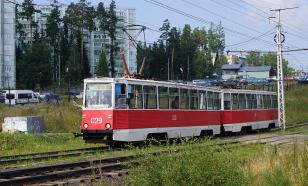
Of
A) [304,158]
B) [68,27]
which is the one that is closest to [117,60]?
[68,27]

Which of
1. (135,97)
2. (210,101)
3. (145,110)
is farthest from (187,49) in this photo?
(135,97)

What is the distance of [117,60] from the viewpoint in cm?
11569

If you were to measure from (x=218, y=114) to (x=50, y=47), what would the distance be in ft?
256

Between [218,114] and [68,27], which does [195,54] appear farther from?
[218,114]

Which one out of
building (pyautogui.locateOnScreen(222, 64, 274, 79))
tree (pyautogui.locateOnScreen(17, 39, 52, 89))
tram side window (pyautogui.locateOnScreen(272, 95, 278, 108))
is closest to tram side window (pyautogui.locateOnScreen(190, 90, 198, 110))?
tram side window (pyautogui.locateOnScreen(272, 95, 278, 108))

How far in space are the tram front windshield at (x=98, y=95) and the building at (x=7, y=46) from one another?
72863mm

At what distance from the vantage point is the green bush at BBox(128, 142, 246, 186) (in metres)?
7.46

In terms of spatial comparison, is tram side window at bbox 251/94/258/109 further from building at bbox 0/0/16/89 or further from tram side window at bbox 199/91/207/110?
building at bbox 0/0/16/89

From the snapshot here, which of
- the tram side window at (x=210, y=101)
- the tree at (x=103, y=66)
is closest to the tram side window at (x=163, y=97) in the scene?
the tram side window at (x=210, y=101)

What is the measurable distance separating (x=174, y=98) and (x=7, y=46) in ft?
260

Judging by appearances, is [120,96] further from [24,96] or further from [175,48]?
[175,48]

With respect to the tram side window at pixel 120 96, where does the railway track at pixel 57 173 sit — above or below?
below

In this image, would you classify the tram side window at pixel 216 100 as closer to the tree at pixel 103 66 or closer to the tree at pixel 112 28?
the tree at pixel 103 66

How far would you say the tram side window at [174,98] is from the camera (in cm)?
2273
